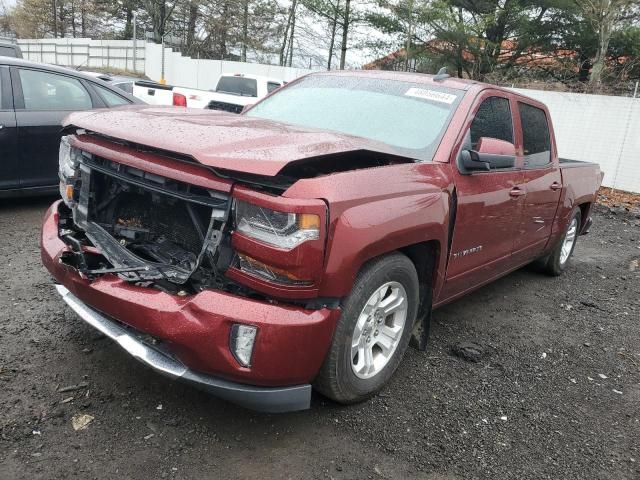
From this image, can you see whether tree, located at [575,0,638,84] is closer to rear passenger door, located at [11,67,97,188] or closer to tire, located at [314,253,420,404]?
rear passenger door, located at [11,67,97,188]

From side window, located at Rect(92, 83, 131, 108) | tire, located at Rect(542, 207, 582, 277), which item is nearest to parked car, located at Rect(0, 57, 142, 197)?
side window, located at Rect(92, 83, 131, 108)

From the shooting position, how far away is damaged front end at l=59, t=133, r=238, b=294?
2449 millimetres

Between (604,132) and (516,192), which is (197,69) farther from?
(516,192)

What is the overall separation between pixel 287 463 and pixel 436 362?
4.96ft

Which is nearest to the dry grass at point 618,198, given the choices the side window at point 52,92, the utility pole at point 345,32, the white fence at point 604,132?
the white fence at point 604,132

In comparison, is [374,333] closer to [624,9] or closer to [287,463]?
[287,463]

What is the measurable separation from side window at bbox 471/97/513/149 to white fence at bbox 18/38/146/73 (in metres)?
38.4

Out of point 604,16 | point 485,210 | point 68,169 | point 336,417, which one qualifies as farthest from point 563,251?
point 604,16

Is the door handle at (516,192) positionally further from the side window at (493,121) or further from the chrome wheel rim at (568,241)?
the chrome wheel rim at (568,241)

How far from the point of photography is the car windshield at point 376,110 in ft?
11.6

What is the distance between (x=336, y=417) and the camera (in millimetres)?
2912

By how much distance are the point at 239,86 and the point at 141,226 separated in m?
11.4

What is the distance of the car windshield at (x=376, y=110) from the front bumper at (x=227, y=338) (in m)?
1.50

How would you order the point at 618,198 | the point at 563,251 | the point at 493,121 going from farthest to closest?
the point at 618,198 < the point at 563,251 < the point at 493,121
